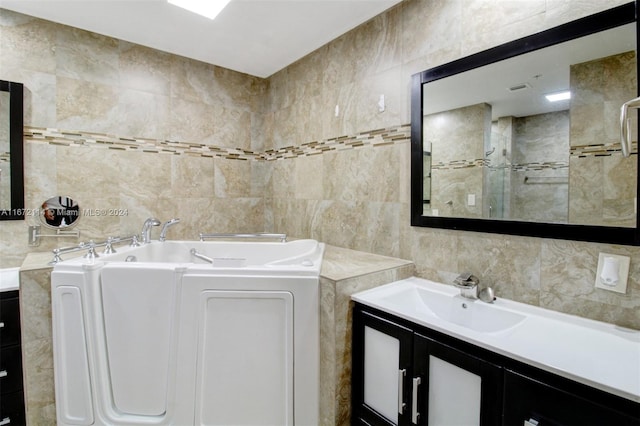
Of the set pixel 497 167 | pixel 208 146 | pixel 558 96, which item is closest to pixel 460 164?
pixel 497 167

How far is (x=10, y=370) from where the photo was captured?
1.70m

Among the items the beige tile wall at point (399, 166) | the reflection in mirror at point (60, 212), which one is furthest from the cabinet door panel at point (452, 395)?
the reflection in mirror at point (60, 212)

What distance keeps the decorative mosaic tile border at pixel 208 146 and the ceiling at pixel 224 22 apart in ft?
2.58

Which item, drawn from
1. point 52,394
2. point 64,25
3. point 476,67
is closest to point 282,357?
point 52,394

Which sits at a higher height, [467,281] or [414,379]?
[467,281]

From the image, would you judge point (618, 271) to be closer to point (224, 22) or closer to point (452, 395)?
point (452, 395)

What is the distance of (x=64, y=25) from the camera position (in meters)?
2.28

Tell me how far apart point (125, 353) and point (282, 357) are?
89 cm

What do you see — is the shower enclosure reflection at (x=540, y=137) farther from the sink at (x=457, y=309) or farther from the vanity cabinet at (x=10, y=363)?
the vanity cabinet at (x=10, y=363)

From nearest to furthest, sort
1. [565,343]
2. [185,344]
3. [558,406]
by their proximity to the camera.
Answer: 1. [558,406]
2. [565,343]
3. [185,344]

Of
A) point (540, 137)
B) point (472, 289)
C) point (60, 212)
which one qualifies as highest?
point (540, 137)

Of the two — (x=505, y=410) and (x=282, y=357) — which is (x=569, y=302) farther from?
(x=282, y=357)

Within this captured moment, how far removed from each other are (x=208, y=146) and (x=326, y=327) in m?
2.16

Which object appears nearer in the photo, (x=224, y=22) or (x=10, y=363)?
(x=10, y=363)
